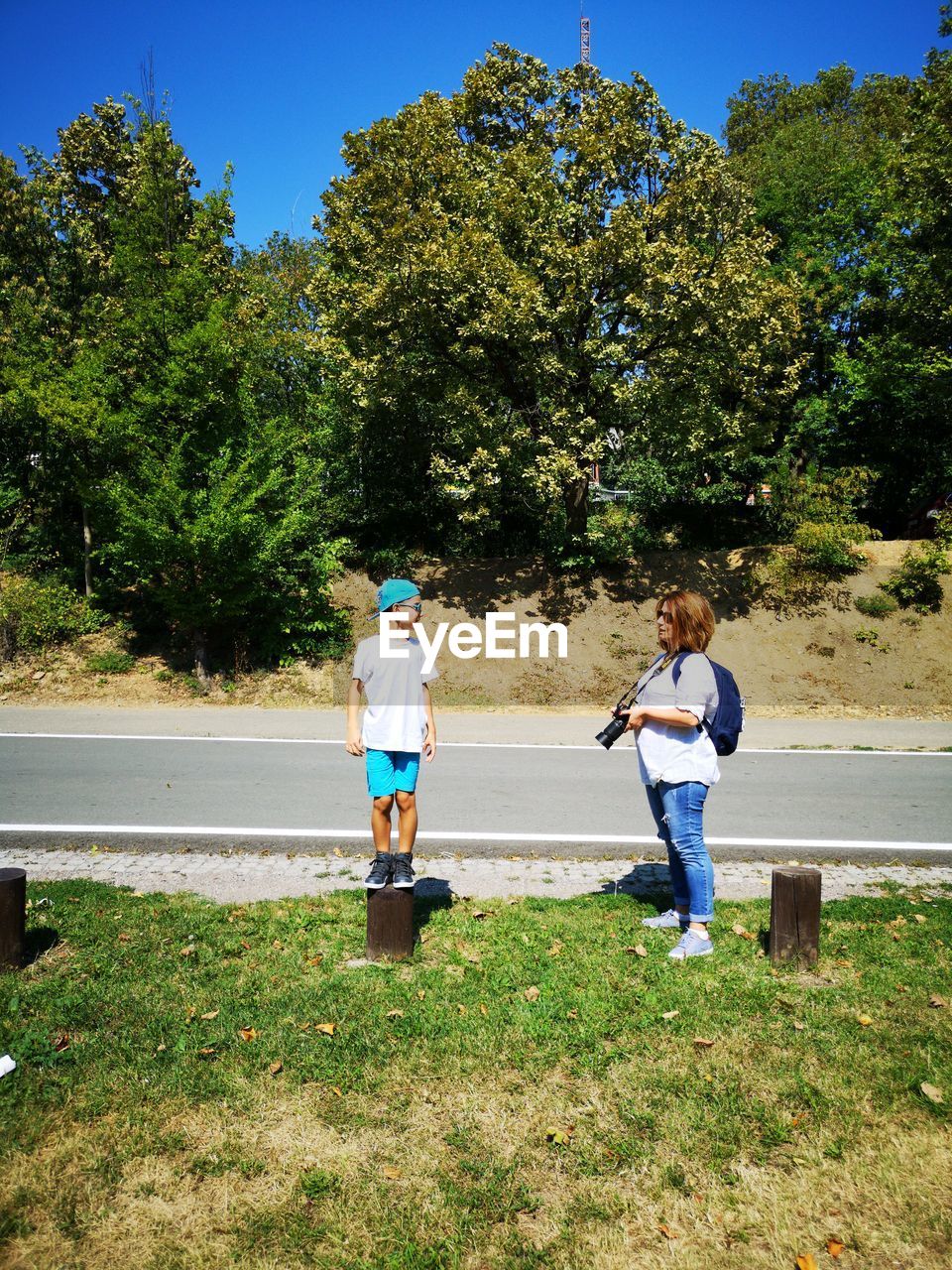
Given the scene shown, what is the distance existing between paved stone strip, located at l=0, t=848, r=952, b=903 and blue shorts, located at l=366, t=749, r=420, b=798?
4.24 ft

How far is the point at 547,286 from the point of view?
16922 millimetres

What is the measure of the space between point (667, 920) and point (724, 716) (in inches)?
59.2

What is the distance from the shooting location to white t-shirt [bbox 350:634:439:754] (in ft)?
16.6

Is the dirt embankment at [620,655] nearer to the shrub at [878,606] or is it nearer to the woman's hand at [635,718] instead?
the shrub at [878,606]

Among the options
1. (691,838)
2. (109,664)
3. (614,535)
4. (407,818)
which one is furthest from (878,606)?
(109,664)

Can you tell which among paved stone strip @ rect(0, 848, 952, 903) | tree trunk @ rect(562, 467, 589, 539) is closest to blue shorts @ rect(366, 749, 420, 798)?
paved stone strip @ rect(0, 848, 952, 903)

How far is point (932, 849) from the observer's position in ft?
23.9

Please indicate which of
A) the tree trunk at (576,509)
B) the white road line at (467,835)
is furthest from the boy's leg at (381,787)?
the tree trunk at (576,509)

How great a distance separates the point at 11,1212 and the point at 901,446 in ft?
80.1

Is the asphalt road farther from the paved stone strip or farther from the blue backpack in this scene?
the blue backpack

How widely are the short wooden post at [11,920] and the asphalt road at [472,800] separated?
2.40m

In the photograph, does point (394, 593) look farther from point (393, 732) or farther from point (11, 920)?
point (11, 920)

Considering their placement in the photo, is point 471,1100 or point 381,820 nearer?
point 471,1100

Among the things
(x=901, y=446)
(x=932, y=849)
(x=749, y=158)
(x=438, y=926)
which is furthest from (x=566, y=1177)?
(x=749, y=158)
